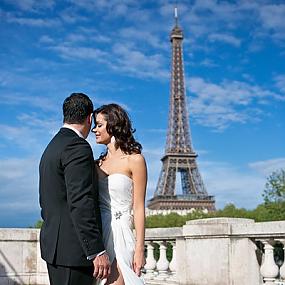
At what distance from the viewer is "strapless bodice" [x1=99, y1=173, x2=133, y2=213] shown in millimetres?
4020

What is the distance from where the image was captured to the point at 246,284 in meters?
7.42

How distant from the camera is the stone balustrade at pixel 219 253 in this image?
728 centimetres

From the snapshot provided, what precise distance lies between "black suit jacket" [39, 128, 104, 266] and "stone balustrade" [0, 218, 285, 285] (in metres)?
3.76

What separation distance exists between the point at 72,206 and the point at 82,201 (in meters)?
0.07

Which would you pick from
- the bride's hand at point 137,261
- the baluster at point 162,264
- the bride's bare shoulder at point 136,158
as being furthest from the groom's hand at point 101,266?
the baluster at point 162,264

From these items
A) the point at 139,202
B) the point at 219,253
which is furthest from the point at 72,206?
the point at 219,253

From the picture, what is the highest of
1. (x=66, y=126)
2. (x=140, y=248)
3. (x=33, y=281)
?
(x=66, y=126)

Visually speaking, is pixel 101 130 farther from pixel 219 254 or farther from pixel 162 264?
pixel 162 264

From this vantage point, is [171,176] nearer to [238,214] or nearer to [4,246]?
[238,214]

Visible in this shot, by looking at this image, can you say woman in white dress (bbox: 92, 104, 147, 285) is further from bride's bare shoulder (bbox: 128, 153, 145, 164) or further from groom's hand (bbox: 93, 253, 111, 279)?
groom's hand (bbox: 93, 253, 111, 279)

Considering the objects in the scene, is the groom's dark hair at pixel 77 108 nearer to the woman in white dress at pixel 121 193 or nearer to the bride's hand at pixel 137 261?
the woman in white dress at pixel 121 193

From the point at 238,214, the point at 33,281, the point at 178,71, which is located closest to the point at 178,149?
the point at 178,71

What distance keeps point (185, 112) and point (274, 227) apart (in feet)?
232

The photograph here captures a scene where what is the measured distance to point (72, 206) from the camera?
3691mm
